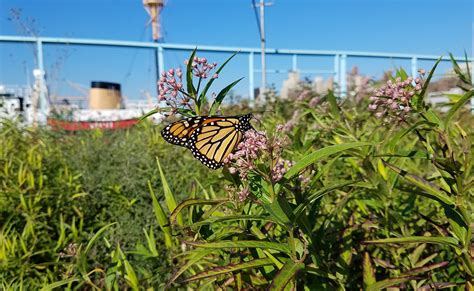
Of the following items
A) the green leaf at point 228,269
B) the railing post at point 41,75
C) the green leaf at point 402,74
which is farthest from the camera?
the railing post at point 41,75

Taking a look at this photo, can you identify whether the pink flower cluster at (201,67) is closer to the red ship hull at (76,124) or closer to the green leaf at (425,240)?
the green leaf at (425,240)

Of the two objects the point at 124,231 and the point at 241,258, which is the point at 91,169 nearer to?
the point at 124,231

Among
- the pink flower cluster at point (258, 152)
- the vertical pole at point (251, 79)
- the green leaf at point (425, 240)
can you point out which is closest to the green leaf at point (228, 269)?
the pink flower cluster at point (258, 152)

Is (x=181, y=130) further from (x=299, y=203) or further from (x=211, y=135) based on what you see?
(x=299, y=203)

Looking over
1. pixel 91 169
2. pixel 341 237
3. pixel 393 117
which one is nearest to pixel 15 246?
pixel 91 169

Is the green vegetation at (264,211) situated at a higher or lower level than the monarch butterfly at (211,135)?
lower

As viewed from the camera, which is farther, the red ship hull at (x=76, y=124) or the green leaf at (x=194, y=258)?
the red ship hull at (x=76, y=124)
